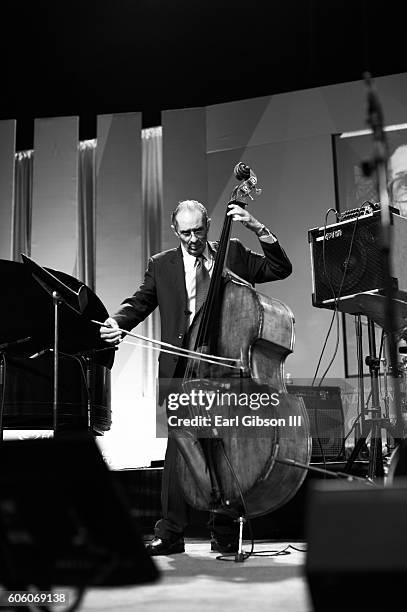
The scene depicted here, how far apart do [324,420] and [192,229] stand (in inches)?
64.9

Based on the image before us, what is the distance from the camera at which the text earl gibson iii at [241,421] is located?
9.78 ft

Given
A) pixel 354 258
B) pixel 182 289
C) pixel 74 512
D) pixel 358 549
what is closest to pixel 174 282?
pixel 182 289

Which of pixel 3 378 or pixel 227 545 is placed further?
pixel 3 378

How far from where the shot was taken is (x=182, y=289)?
141 inches

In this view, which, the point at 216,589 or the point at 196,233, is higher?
the point at 196,233

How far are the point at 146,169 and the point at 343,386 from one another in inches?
99.8

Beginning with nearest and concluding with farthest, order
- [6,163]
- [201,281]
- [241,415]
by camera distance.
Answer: [241,415] → [201,281] → [6,163]

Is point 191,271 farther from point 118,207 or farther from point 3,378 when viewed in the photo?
point 118,207

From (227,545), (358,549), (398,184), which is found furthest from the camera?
(398,184)

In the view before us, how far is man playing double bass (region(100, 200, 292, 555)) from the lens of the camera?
11.1 feet

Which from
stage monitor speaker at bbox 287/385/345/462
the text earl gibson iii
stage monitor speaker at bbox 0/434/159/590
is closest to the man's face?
the text earl gibson iii

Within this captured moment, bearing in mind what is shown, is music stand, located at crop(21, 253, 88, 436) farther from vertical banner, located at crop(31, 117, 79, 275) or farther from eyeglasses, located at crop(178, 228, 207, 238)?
vertical banner, located at crop(31, 117, 79, 275)

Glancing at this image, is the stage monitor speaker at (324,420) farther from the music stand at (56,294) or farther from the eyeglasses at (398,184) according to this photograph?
the eyeglasses at (398,184)

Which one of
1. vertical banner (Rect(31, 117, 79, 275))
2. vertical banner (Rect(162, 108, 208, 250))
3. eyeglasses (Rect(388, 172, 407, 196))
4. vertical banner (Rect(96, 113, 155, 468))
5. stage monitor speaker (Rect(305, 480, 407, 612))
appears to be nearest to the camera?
stage monitor speaker (Rect(305, 480, 407, 612))
